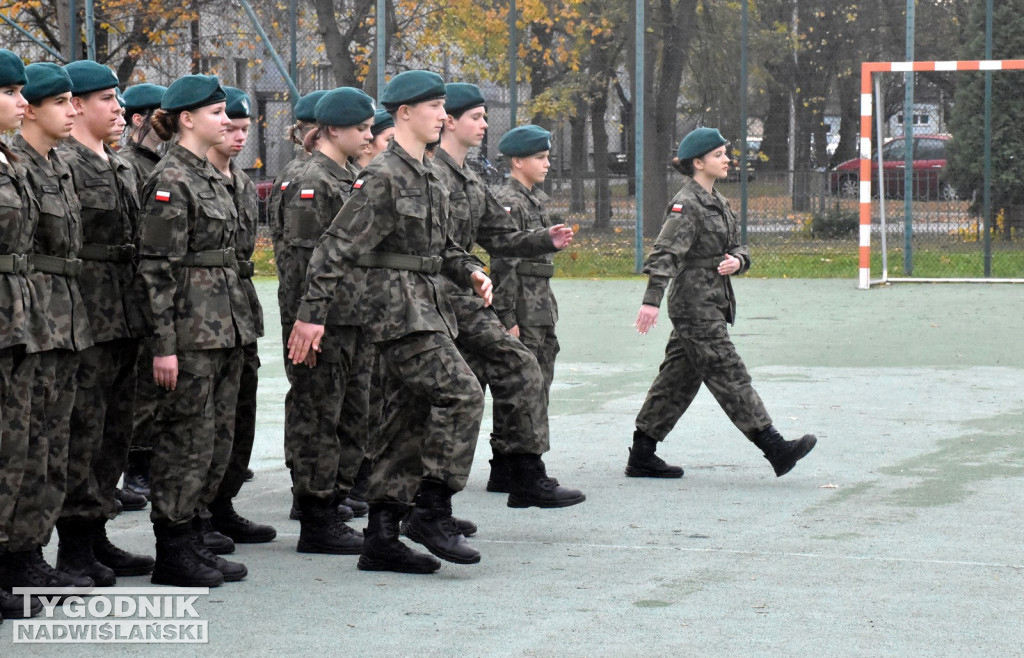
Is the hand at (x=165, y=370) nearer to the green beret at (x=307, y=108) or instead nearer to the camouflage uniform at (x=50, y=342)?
the camouflage uniform at (x=50, y=342)

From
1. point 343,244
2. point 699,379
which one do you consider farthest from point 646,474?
point 343,244

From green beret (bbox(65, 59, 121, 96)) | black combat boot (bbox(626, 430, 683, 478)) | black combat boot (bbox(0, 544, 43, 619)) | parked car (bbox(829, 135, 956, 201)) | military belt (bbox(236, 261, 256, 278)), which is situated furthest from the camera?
parked car (bbox(829, 135, 956, 201))

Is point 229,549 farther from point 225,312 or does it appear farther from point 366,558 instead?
point 225,312

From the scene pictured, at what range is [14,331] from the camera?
476cm

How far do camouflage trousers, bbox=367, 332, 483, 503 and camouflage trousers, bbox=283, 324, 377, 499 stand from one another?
52cm

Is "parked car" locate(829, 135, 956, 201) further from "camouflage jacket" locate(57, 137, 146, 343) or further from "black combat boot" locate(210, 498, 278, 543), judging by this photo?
"camouflage jacket" locate(57, 137, 146, 343)

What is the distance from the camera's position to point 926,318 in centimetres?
1391

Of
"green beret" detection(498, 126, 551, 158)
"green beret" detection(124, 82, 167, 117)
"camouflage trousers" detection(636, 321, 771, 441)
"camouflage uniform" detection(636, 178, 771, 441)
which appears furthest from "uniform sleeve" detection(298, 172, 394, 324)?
"camouflage trousers" detection(636, 321, 771, 441)

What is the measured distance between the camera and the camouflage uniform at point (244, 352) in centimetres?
585

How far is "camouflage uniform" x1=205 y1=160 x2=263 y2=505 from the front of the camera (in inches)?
230

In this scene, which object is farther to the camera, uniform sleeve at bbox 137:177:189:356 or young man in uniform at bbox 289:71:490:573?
young man in uniform at bbox 289:71:490:573

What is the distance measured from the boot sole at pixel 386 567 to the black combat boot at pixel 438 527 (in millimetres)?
54

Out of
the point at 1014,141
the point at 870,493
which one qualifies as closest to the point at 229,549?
the point at 870,493

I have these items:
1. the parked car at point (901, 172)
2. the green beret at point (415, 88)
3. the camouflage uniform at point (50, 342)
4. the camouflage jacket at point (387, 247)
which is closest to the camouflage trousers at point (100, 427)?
the camouflage uniform at point (50, 342)
